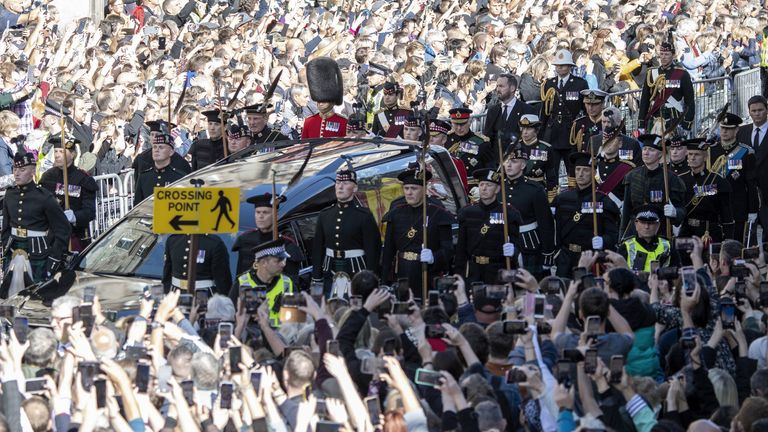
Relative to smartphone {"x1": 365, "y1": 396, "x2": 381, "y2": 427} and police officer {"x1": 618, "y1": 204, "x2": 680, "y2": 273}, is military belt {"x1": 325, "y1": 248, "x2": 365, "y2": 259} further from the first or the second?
smartphone {"x1": 365, "y1": 396, "x2": 381, "y2": 427}

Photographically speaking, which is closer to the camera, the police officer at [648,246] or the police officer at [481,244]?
the police officer at [648,246]

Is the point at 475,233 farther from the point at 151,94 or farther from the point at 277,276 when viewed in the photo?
the point at 151,94

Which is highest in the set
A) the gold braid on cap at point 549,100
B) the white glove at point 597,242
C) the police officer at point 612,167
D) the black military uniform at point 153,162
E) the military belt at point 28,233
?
the gold braid on cap at point 549,100

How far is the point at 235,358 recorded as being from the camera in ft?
30.7

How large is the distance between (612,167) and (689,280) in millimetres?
6185

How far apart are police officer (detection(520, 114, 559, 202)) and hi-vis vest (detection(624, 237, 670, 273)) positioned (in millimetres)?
2278

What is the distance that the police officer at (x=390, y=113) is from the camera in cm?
1800

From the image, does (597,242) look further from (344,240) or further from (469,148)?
(469,148)

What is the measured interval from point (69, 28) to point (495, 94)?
652cm

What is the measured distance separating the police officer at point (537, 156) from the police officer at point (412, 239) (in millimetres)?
2168

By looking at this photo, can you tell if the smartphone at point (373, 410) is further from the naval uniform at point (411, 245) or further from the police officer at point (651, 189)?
the police officer at point (651, 189)

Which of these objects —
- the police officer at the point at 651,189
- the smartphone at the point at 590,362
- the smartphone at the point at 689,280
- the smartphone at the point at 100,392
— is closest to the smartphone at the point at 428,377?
the smartphone at the point at 590,362

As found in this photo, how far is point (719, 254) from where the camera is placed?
1280cm

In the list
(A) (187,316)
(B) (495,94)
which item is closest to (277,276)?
(A) (187,316)
